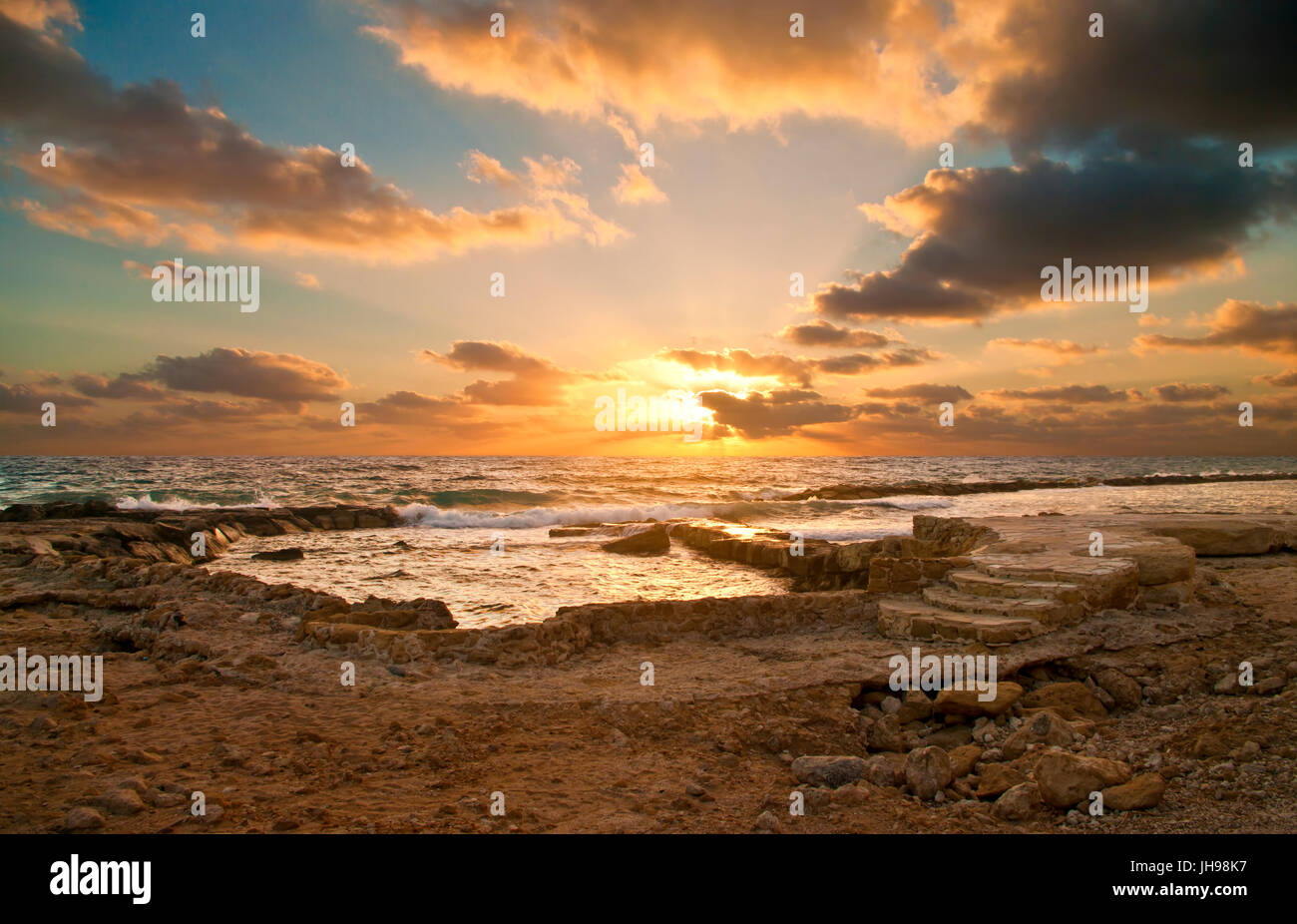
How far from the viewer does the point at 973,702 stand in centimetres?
522

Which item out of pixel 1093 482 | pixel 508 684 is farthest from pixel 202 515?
pixel 1093 482

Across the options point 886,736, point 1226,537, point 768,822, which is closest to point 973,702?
point 886,736

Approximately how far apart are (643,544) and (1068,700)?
14086 mm

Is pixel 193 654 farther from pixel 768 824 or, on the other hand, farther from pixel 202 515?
pixel 202 515

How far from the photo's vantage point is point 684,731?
5.05 m

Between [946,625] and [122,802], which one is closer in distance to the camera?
[122,802]

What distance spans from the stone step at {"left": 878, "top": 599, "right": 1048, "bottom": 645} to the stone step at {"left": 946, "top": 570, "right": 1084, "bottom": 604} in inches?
23.4

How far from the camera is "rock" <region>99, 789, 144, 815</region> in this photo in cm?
348

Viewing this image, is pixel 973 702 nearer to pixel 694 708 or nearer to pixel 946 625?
pixel 946 625

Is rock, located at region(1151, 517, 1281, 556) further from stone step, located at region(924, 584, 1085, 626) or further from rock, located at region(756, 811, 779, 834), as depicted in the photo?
rock, located at region(756, 811, 779, 834)

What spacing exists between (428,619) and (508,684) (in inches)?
107

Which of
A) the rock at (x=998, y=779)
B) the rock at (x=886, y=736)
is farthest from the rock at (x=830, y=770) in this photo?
the rock at (x=886, y=736)

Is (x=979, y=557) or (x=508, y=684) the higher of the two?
(x=979, y=557)

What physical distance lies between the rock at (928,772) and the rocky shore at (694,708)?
13 millimetres
